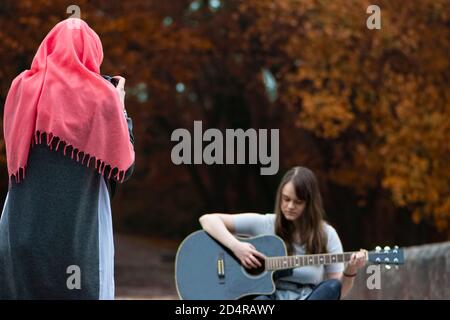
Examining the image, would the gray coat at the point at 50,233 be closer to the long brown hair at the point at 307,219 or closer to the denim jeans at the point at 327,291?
the denim jeans at the point at 327,291

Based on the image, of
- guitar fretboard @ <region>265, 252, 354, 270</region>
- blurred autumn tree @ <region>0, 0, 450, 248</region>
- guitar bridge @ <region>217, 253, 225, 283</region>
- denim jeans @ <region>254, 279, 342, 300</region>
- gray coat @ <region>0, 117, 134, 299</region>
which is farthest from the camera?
blurred autumn tree @ <region>0, 0, 450, 248</region>

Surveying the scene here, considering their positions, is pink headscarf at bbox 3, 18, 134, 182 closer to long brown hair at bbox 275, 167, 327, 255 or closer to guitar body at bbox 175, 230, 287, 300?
long brown hair at bbox 275, 167, 327, 255

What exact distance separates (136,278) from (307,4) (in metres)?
4.83

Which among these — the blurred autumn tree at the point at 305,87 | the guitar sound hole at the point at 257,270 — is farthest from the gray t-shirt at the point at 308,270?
the blurred autumn tree at the point at 305,87

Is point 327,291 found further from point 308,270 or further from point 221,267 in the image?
point 221,267

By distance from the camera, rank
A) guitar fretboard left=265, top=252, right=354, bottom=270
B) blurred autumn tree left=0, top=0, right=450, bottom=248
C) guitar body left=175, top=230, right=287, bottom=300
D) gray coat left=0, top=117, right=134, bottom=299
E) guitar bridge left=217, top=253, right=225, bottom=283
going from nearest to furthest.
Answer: gray coat left=0, top=117, right=134, bottom=299
guitar fretboard left=265, top=252, right=354, bottom=270
guitar body left=175, top=230, right=287, bottom=300
guitar bridge left=217, top=253, right=225, bottom=283
blurred autumn tree left=0, top=0, right=450, bottom=248

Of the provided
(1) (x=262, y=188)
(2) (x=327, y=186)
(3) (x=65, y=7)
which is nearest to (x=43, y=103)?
(3) (x=65, y=7)

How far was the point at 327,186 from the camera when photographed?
1606cm

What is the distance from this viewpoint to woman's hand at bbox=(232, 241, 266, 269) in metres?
5.14

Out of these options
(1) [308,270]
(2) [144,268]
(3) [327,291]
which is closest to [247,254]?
(1) [308,270]

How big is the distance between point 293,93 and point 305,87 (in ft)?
2.15

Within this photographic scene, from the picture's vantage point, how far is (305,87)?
14.7m

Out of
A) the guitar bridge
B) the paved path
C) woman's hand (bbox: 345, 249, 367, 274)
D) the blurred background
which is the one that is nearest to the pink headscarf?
woman's hand (bbox: 345, 249, 367, 274)
